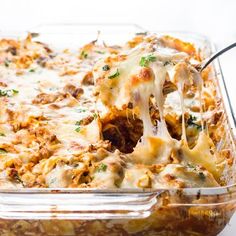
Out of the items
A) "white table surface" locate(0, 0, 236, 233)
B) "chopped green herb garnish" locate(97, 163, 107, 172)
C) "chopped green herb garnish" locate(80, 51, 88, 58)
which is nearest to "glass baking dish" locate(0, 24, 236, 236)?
"chopped green herb garnish" locate(97, 163, 107, 172)

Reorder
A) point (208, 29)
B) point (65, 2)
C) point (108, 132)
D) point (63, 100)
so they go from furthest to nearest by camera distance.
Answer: point (65, 2) < point (208, 29) < point (63, 100) < point (108, 132)

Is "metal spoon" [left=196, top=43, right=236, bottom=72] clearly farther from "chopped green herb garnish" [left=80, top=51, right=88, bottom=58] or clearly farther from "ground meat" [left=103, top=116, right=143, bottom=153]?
"chopped green herb garnish" [left=80, top=51, right=88, bottom=58]

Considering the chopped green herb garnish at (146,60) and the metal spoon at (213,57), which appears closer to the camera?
the chopped green herb garnish at (146,60)

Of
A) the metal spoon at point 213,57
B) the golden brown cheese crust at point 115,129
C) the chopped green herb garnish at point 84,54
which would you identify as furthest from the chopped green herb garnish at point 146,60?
the chopped green herb garnish at point 84,54

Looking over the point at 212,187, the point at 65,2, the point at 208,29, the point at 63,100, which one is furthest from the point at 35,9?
the point at 212,187

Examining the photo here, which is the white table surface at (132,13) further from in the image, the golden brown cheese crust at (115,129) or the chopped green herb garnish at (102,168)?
the chopped green herb garnish at (102,168)

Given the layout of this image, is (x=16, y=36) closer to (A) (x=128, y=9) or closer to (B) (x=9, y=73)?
(B) (x=9, y=73)
